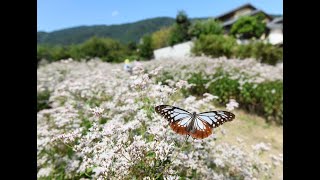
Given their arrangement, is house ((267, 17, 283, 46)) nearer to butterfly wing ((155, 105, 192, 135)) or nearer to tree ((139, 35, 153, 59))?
tree ((139, 35, 153, 59))

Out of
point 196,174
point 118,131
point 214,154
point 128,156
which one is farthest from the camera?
point 214,154

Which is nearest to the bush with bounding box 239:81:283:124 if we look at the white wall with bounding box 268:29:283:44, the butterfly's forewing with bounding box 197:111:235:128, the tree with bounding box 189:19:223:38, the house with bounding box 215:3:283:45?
the butterfly's forewing with bounding box 197:111:235:128

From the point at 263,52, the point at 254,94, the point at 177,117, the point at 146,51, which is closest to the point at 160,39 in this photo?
the point at 146,51

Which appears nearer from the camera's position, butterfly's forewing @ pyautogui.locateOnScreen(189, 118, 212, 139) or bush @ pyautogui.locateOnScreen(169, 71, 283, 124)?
butterfly's forewing @ pyautogui.locateOnScreen(189, 118, 212, 139)

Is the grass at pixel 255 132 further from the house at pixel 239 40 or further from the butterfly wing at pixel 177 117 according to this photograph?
the house at pixel 239 40

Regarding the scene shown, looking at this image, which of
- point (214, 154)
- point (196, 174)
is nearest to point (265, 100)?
point (214, 154)
